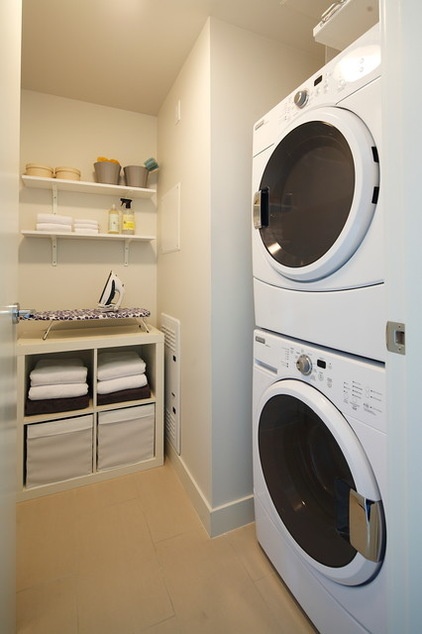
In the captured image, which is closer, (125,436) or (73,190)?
(125,436)

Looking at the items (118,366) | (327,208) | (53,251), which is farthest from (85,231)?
(327,208)

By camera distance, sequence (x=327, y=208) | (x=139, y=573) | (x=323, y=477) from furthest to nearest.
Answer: (x=139, y=573), (x=323, y=477), (x=327, y=208)

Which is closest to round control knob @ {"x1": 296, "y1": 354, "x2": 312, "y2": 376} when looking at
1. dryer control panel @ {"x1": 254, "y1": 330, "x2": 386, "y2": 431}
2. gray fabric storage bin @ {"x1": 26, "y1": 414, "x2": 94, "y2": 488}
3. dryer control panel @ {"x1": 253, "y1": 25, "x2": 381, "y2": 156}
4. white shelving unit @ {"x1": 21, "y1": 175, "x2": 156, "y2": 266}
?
dryer control panel @ {"x1": 254, "y1": 330, "x2": 386, "y2": 431}

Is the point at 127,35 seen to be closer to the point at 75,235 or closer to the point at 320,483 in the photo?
the point at 75,235

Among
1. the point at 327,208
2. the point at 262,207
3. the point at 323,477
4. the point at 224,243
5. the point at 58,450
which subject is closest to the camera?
the point at 327,208

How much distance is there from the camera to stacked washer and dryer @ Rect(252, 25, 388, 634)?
2.35 ft

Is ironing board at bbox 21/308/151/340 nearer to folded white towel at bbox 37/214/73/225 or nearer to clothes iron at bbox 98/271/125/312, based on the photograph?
clothes iron at bbox 98/271/125/312

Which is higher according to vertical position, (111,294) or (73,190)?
(73,190)

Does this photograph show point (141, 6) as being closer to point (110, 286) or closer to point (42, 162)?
point (42, 162)

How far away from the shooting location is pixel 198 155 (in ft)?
4.82

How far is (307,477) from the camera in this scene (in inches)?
39.5

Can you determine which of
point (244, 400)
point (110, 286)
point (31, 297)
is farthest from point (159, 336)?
point (31, 297)

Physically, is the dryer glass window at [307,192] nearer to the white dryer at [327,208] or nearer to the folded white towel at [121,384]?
A: the white dryer at [327,208]

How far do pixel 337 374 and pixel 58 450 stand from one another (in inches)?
62.8
